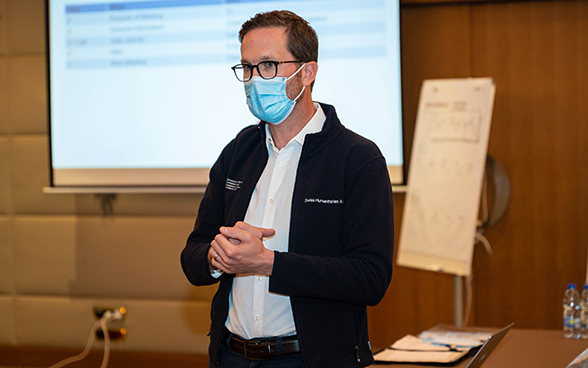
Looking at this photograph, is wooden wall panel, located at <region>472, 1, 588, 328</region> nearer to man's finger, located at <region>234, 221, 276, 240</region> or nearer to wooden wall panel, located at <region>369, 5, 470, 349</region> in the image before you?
wooden wall panel, located at <region>369, 5, 470, 349</region>

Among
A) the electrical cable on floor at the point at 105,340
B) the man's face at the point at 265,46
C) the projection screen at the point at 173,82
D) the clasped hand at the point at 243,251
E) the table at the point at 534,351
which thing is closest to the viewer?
the clasped hand at the point at 243,251

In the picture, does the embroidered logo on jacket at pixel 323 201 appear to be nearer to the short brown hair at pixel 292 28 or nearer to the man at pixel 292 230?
the man at pixel 292 230

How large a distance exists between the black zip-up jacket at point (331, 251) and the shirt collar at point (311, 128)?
0.15ft

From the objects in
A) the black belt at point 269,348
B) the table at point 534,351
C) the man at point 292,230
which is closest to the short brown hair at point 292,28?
the man at point 292,230

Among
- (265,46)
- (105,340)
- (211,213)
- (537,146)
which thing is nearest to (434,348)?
(211,213)

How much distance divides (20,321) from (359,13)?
293 cm

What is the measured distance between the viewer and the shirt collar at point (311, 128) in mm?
1387

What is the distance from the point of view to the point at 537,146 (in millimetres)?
2977

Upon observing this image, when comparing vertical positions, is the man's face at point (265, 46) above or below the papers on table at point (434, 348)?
above

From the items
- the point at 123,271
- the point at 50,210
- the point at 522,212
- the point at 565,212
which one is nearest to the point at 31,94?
the point at 50,210

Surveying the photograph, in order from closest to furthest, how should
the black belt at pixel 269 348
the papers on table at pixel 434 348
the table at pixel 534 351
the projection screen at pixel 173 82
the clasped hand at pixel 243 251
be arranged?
the clasped hand at pixel 243 251 → the black belt at pixel 269 348 → the table at pixel 534 351 → the papers on table at pixel 434 348 → the projection screen at pixel 173 82

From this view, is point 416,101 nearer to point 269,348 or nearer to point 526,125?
point 526,125

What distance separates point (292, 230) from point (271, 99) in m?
0.36

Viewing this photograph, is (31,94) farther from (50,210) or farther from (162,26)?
(162,26)
